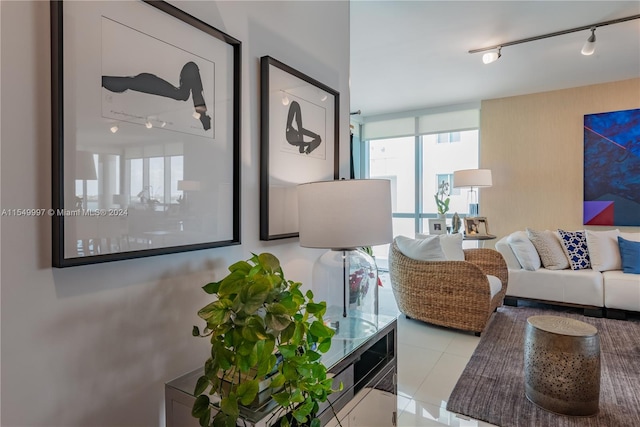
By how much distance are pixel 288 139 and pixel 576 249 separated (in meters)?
3.79

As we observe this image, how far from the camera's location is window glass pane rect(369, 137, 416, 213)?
19.5 feet

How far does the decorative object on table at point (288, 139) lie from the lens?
56.9 inches

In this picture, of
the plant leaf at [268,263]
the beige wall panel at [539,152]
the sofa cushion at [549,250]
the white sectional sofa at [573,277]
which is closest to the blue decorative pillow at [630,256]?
the white sectional sofa at [573,277]

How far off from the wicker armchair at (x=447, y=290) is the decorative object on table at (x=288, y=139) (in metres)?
1.74

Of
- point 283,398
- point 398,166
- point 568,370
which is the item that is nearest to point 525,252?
point 568,370

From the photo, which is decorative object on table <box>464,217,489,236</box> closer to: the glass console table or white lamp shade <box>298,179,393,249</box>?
the glass console table

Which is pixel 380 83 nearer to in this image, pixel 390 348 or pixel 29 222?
→ pixel 390 348

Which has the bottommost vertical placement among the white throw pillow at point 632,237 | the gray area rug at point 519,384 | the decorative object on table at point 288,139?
the gray area rug at point 519,384

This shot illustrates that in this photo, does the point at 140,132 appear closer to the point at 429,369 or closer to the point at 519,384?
the point at 429,369

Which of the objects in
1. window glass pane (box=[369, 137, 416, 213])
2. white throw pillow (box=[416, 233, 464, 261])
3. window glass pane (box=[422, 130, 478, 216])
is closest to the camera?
white throw pillow (box=[416, 233, 464, 261])

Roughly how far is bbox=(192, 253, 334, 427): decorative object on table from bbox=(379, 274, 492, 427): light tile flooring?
126cm

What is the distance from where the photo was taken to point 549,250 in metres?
3.86

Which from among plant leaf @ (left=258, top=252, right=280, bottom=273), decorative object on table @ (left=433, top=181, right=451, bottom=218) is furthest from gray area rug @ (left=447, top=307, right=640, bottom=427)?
decorative object on table @ (left=433, top=181, right=451, bottom=218)

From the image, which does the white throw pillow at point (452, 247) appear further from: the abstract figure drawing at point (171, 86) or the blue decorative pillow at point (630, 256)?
the abstract figure drawing at point (171, 86)
